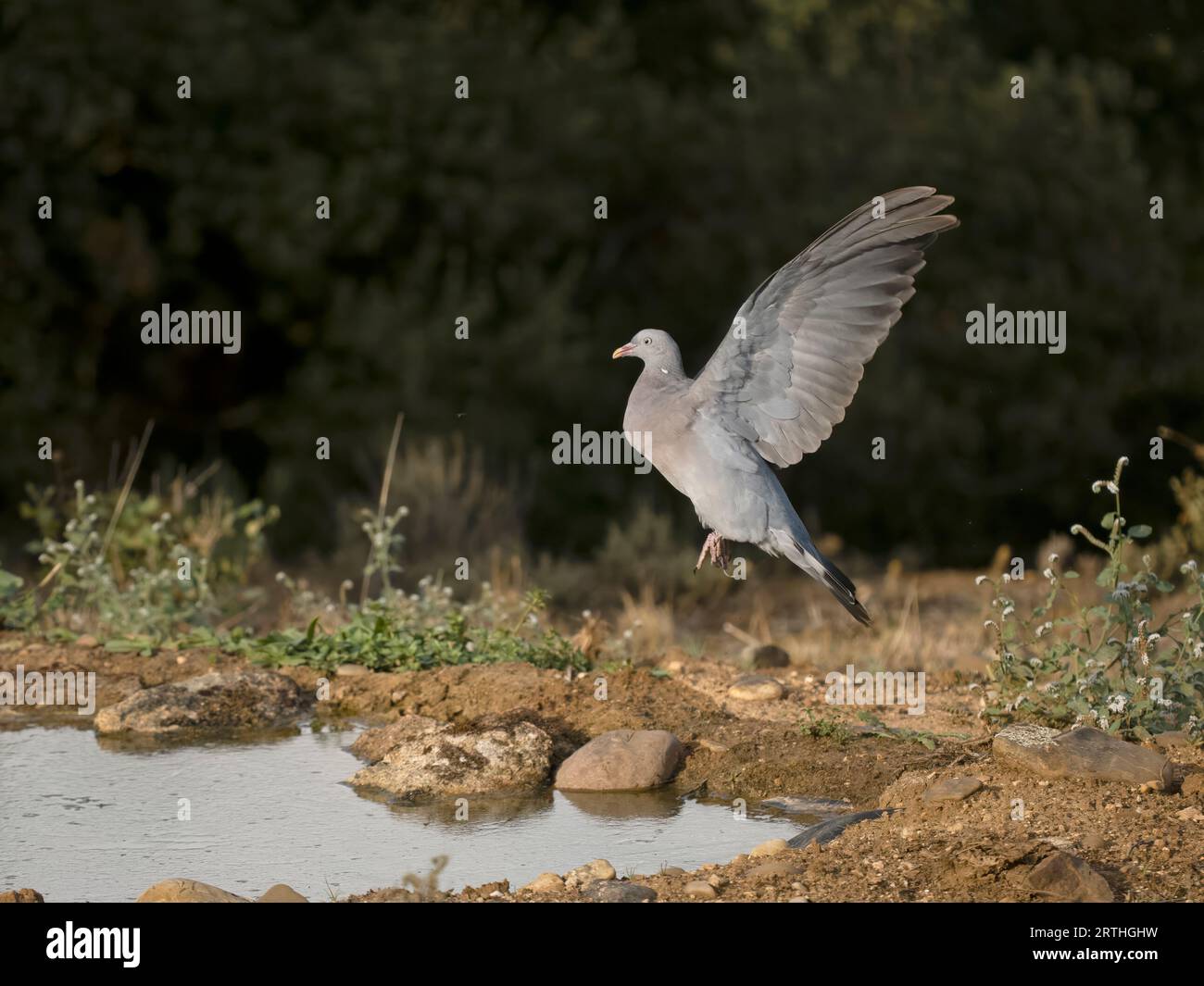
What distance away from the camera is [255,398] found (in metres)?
14.4

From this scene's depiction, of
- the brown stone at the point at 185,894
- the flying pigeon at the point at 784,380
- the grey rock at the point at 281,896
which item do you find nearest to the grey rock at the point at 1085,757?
the flying pigeon at the point at 784,380

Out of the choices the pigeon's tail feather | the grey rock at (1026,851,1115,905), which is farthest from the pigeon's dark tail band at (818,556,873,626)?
the grey rock at (1026,851,1115,905)

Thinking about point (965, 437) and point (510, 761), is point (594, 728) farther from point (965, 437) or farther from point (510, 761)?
point (965, 437)

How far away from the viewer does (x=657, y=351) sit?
19.2 feet

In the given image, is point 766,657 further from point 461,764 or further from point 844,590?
point 461,764

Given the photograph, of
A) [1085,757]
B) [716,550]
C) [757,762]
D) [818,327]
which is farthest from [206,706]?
[1085,757]

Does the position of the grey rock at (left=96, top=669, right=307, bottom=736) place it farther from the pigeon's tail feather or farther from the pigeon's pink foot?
the pigeon's tail feather

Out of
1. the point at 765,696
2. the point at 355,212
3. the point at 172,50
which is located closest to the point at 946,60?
the point at 355,212

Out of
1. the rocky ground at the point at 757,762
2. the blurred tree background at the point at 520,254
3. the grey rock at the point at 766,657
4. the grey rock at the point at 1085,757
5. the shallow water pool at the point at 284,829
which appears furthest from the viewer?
the blurred tree background at the point at 520,254

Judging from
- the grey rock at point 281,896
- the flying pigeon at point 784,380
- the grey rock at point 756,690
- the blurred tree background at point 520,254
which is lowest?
the grey rock at point 281,896

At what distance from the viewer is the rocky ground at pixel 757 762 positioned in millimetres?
4254

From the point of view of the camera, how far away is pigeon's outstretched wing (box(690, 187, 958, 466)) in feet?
17.3

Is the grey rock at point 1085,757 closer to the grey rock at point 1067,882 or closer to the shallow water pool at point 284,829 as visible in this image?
the shallow water pool at point 284,829

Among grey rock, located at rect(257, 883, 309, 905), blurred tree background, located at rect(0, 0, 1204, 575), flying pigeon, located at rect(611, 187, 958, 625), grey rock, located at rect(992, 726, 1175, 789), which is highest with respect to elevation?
blurred tree background, located at rect(0, 0, 1204, 575)
